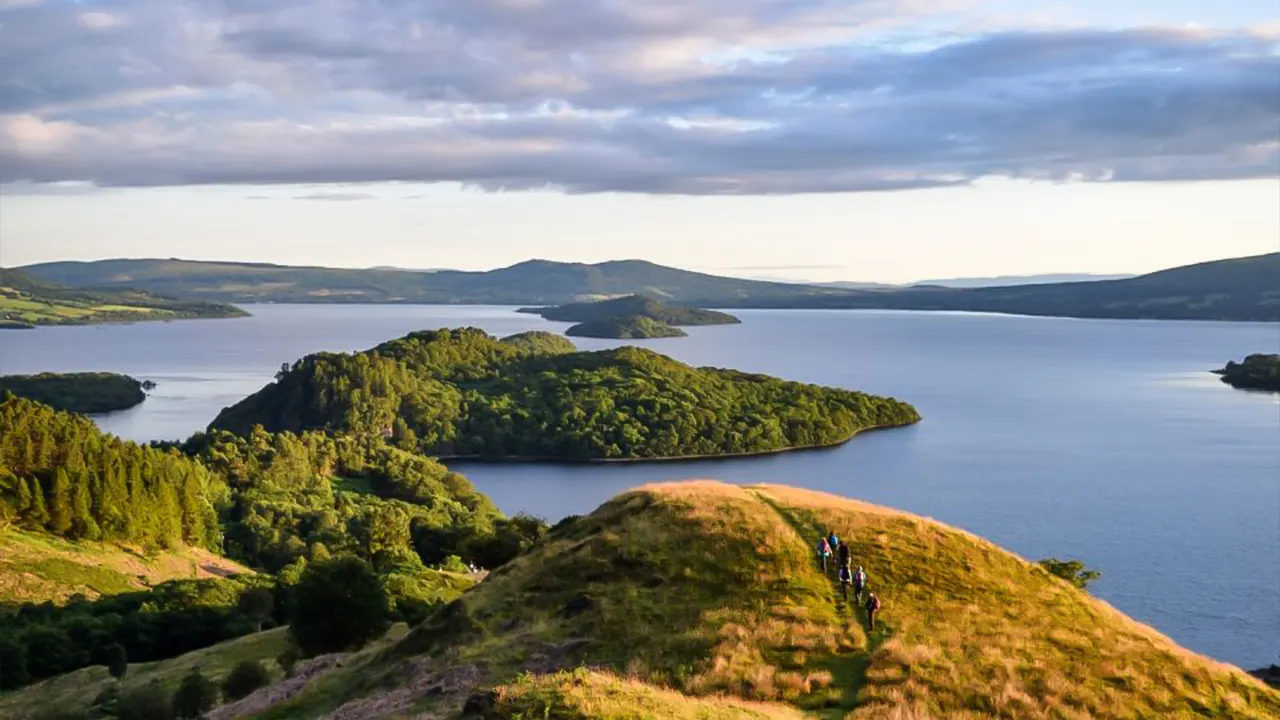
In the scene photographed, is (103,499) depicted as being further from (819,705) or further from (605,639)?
(819,705)

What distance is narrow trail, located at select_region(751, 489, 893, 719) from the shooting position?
125ft

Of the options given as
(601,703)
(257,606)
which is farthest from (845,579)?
(257,606)

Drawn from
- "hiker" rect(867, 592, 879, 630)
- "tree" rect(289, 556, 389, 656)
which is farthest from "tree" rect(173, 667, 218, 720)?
"hiker" rect(867, 592, 879, 630)

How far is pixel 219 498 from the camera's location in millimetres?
173250

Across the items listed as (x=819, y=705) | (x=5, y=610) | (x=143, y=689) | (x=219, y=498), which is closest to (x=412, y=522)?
(x=219, y=498)

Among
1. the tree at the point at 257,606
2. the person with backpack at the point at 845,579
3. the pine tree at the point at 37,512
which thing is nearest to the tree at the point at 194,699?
the person with backpack at the point at 845,579

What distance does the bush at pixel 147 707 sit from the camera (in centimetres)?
5559

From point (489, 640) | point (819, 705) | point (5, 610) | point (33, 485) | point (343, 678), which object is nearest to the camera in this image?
point (819, 705)

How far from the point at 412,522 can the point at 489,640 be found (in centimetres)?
11966

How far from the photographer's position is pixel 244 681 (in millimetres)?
59781

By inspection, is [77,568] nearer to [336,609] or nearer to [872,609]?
[336,609]

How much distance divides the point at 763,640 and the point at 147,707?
31.9 metres

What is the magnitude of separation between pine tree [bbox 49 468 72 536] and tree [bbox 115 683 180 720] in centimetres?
7644

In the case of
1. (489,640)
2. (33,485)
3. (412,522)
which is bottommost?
(412,522)
